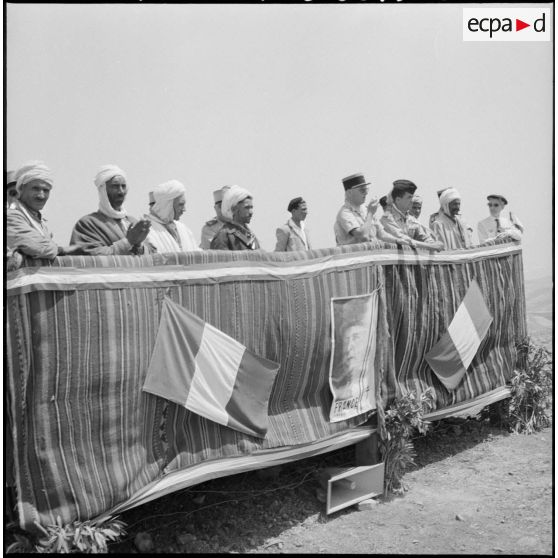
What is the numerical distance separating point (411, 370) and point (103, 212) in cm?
286

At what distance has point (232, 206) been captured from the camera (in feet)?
16.2

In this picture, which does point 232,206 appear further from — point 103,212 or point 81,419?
point 81,419

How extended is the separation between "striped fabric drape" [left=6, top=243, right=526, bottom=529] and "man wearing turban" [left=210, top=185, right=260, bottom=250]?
46 cm

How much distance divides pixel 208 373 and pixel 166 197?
138cm

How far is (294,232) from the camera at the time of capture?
6.99 m

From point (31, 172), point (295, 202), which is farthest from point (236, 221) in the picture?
point (295, 202)

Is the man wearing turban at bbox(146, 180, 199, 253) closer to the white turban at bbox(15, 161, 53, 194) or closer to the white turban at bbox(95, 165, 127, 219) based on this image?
the white turban at bbox(95, 165, 127, 219)

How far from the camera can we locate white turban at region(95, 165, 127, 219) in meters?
4.22

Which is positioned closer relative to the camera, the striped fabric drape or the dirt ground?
the striped fabric drape

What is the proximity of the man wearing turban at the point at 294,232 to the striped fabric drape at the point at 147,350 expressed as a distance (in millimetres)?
1721

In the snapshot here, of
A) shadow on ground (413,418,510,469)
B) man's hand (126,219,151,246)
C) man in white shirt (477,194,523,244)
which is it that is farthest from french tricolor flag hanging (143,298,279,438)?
man in white shirt (477,194,523,244)

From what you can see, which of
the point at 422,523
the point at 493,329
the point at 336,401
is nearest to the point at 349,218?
the point at 336,401

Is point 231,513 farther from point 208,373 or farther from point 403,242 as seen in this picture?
point 403,242

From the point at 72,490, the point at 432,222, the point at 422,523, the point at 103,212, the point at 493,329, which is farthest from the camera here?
the point at 432,222
